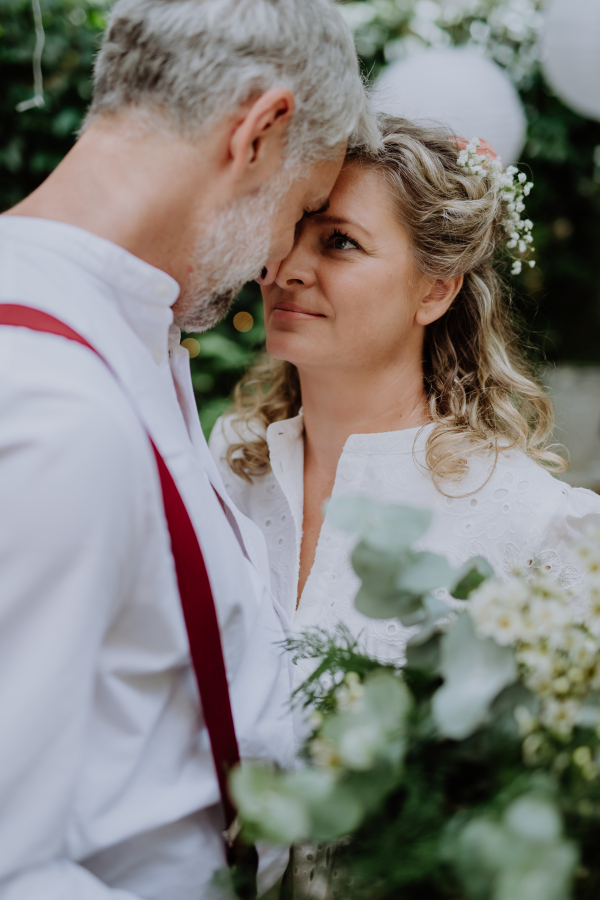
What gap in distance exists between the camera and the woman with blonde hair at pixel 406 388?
5.46ft

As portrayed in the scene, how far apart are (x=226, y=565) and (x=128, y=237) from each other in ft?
1.69

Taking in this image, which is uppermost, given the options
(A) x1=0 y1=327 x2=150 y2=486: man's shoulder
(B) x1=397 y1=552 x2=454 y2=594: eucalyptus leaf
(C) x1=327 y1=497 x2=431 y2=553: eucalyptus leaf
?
(C) x1=327 y1=497 x2=431 y2=553: eucalyptus leaf

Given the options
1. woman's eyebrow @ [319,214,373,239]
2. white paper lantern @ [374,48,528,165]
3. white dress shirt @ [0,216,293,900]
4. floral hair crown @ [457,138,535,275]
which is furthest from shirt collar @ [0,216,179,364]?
white paper lantern @ [374,48,528,165]

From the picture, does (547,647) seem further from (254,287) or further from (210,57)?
(254,287)

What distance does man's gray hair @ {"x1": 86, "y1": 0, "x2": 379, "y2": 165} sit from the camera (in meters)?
1.10

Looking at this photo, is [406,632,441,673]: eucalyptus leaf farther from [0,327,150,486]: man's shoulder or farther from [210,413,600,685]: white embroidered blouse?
[210,413,600,685]: white embroidered blouse

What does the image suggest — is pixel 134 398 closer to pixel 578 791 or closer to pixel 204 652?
pixel 204 652

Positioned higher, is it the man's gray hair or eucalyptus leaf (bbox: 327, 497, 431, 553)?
the man's gray hair

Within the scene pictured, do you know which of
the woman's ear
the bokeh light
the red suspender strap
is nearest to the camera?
the red suspender strap

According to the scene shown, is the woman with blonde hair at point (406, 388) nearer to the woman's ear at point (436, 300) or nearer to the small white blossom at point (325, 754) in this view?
the woman's ear at point (436, 300)

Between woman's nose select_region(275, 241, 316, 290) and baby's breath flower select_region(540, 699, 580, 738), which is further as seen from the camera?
woman's nose select_region(275, 241, 316, 290)

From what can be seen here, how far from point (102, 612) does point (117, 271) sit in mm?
493

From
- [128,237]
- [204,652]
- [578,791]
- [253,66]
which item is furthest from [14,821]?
[253,66]

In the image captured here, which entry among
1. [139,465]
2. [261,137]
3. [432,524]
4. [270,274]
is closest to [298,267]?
[270,274]
